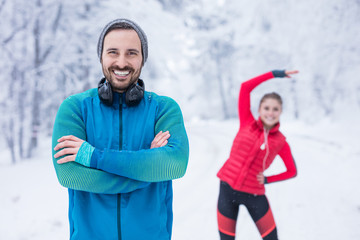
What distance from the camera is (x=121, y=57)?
1.46 metres

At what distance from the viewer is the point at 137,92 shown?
152 centimetres

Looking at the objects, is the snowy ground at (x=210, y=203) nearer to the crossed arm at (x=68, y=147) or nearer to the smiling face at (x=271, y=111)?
the smiling face at (x=271, y=111)

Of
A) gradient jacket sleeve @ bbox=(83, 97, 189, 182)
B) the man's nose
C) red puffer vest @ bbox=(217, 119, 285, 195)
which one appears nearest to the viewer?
gradient jacket sleeve @ bbox=(83, 97, 189, 182)

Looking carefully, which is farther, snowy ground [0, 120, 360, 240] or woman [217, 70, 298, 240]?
snowy ground [0, 120, 360, 240]

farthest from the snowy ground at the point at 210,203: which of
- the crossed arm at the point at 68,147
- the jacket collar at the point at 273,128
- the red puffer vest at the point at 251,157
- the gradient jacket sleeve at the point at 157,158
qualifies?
the crossed arm at the point at 68,147

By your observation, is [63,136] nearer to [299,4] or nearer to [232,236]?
[232,236]

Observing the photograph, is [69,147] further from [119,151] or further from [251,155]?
[251,155]

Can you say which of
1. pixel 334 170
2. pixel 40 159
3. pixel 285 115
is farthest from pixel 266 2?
pixel 40 159

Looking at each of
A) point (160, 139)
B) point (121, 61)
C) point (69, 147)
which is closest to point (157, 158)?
point (160, 139)

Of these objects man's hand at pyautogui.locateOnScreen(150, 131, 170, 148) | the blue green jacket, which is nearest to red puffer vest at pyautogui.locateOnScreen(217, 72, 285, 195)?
the blue green jacket

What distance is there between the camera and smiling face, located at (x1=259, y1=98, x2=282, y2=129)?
2422 millimetres

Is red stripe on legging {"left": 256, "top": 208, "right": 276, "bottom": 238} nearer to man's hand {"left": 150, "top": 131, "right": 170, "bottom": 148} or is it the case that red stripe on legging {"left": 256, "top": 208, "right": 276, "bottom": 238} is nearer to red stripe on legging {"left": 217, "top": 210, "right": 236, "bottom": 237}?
red stripe on legging {"left": 217, "top": 210, "right": 236, "bottom": 237}

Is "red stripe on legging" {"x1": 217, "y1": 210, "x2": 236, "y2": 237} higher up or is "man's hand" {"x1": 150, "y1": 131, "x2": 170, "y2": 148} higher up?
"man's hand" {"x1": 150, "y1": 131, "x2": 170, "y2": 148}

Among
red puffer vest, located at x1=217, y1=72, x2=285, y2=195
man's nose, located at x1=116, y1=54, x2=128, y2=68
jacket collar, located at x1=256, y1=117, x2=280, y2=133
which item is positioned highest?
man's nose, located at x1=116, y1=54, x2=128, y2=68
